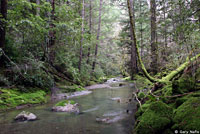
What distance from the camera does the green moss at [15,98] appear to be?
596 cm

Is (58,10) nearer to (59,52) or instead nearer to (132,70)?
(59,52)

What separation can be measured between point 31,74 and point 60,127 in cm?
447

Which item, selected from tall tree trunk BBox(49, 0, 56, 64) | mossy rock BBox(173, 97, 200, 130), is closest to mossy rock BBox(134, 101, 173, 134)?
mossy rock BBox(173, 97, 200, 130)

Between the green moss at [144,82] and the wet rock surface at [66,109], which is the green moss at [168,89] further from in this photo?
the wet rock surface at [66,109]

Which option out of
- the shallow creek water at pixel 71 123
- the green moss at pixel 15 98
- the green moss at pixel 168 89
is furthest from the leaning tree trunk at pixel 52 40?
the green moss at pixel 168 89

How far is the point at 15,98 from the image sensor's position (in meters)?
6.44

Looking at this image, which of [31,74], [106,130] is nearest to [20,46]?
[31,74]

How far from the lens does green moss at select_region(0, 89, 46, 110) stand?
5957 millimetres

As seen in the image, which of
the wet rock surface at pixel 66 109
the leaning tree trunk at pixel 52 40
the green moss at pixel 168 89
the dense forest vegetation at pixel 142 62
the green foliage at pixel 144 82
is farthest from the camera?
the leaning tree trunk at pixel 52 40

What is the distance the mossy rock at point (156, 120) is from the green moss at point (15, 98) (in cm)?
521

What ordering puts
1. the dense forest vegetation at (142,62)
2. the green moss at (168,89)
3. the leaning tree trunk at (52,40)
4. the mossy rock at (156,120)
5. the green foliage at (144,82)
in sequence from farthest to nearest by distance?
the leaning tree trunk at (52,40) → the green foliage at (144,82) → the green moss at (168,89) → the dense forest vegetation at (142,62) → the mossy rock at (156,120)

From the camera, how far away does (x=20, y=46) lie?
852cm

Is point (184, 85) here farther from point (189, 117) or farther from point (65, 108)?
point (65, 108)

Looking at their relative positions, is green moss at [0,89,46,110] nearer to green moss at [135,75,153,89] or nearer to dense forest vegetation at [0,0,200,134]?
dense forest vegetation at [0,0,200,134]
